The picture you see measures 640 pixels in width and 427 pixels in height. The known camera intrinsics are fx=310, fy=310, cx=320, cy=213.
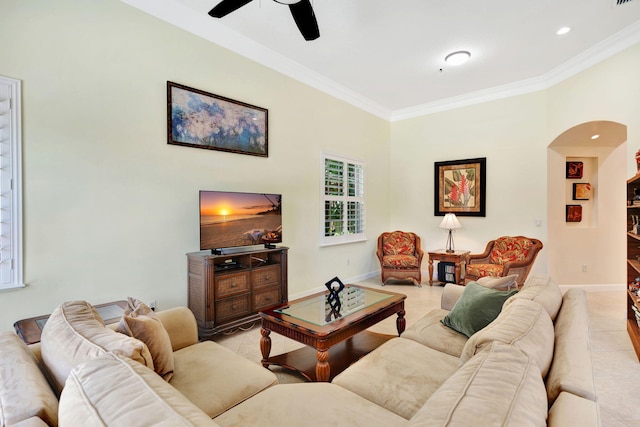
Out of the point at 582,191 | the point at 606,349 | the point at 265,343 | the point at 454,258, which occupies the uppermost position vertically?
the point at 582,191

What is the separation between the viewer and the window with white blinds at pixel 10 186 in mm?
2283

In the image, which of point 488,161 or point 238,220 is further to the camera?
point 488,161

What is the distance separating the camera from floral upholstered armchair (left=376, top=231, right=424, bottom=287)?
17.4ft

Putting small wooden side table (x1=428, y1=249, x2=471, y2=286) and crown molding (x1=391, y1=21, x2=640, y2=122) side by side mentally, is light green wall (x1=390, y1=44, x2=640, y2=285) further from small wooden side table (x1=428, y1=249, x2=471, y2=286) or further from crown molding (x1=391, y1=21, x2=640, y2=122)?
small wooden side table (x1=428, y1=249, x2=471, y2=286)

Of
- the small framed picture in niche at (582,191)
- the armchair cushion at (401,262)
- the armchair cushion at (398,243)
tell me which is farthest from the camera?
the armchair cushion at (398,243)

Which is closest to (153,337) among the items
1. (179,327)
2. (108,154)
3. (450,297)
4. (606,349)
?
(179,327)

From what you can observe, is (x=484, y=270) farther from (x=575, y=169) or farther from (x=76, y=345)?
(x=76, y=345)

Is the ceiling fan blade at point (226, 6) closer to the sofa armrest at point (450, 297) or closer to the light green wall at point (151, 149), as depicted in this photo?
the light green wall at point (151, 149)

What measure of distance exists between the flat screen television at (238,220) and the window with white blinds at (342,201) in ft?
4.15

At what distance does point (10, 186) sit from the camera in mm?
2305

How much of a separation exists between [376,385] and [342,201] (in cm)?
395

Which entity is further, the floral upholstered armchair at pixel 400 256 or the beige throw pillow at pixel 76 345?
the floral upholstered armchair at pixel 400 256

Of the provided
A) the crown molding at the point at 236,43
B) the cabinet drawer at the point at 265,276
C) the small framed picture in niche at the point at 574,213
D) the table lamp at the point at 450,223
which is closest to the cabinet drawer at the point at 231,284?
the cabinet drawer at the point at 265,276

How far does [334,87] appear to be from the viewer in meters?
4.98
